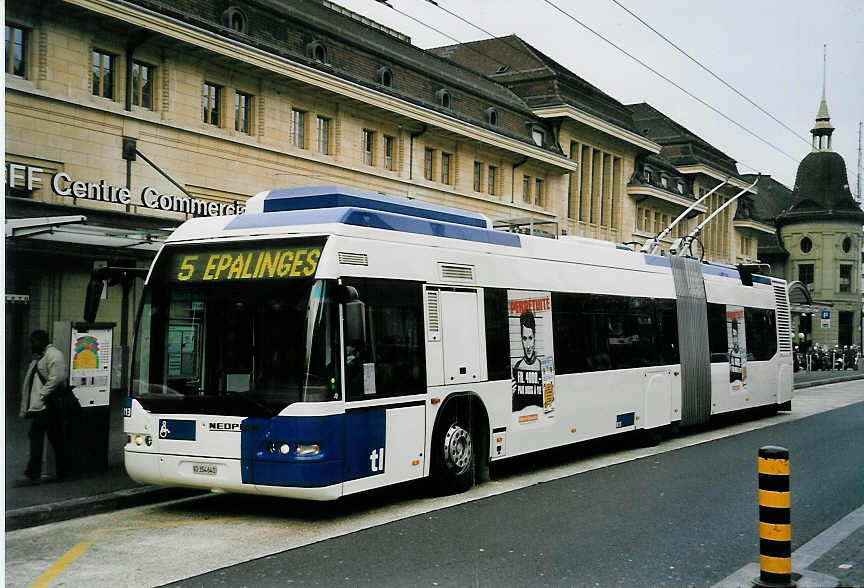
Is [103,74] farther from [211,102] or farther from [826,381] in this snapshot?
[826,381]

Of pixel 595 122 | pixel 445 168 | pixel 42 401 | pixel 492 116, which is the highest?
pixel 595 122

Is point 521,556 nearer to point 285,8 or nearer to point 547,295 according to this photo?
point 547,295

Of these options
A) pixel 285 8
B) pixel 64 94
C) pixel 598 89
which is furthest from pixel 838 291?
pixel 64 94

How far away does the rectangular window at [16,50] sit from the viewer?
822 inches

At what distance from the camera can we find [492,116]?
1522 inches

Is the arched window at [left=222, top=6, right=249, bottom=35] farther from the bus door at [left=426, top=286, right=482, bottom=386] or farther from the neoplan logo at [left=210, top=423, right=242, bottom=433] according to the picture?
the neoplan logo at [left=210, top=423, right=242, bottom=433]

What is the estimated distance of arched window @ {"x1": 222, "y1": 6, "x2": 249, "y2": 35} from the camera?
25656 mm

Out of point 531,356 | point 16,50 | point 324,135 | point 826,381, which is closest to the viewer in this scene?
point 531,356

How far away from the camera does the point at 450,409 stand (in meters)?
11.2

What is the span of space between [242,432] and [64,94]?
14.9m

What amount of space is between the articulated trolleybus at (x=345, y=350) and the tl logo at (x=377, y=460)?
0.7 inches

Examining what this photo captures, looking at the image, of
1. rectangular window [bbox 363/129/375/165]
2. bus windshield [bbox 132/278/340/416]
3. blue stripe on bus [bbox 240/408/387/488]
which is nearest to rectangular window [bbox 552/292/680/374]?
blue stripe on bus [bbox 240/408/387/488]

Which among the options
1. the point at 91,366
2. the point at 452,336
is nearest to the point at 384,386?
the point at 452,336

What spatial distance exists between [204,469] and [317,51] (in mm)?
20825
